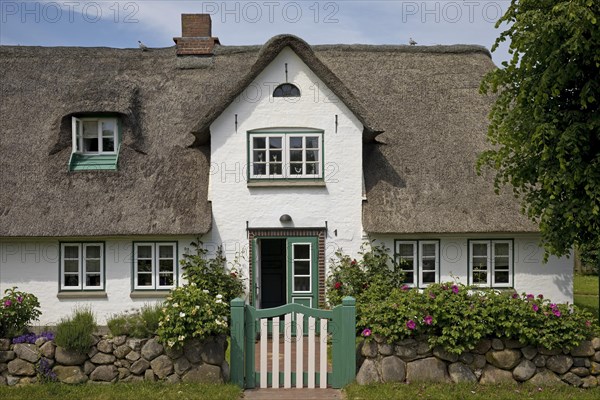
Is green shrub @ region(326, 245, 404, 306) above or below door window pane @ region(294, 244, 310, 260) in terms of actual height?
below

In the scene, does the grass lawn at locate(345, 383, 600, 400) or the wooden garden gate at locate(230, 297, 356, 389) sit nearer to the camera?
the grass lawn at locate(345, 383, 600, 400)

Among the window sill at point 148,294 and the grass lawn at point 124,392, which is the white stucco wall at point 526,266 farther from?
the grass lawn at point 124,392

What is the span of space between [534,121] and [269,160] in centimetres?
637

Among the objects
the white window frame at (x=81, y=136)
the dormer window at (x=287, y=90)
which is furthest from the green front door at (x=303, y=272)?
the white window frame at (x=81, y=136)

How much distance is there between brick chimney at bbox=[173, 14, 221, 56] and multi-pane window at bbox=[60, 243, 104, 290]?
6.74m

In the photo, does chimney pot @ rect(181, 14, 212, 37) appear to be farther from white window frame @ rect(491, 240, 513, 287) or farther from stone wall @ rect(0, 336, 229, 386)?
stone wall @ rect(0, 336, 229, 386)

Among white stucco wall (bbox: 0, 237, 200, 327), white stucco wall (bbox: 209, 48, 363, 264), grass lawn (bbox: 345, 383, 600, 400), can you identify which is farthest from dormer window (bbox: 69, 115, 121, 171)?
grass lawn (bbox: 345, 383, 600, 400)

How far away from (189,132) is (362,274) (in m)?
5.88

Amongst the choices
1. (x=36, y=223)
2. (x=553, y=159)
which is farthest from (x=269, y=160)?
(x=553, y=159)

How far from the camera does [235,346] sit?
9.73m

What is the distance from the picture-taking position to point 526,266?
15.0m

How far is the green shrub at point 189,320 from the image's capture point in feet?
30.3

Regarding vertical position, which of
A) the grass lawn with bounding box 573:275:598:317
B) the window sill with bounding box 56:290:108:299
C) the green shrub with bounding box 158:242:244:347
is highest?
the green shrub with bounding box 158:242:244:347

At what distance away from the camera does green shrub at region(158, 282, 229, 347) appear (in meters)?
9.25
